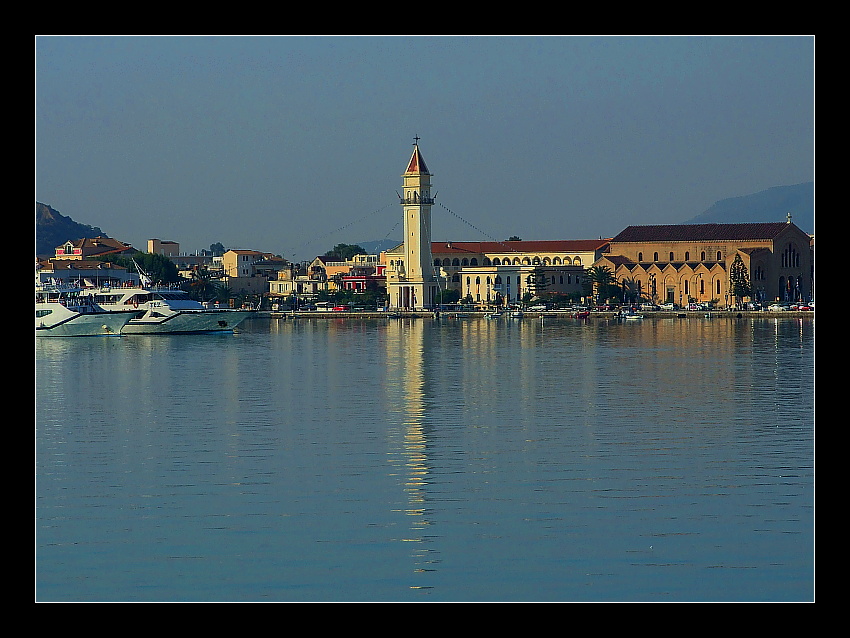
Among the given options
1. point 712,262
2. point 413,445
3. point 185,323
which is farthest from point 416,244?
point 413,445

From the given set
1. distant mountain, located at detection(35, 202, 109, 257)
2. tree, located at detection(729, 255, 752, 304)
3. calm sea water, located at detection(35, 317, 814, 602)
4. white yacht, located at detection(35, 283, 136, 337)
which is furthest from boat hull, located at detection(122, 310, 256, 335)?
distant mountain, located at detection(35, 202, 109, 257)

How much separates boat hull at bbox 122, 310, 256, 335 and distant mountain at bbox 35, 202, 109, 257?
360ft

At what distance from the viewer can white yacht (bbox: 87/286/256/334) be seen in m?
48.8

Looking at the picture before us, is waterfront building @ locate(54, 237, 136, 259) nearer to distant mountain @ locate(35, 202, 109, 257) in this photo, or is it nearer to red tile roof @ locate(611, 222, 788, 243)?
red tile roof @ locate(611, 222, 788, 243)

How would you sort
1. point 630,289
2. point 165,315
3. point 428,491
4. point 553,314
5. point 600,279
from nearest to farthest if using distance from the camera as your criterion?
point 428,491 → point 165,315 → point 553,314 → point 600,279 → point 630,289

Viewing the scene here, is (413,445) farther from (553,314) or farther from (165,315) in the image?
(553,314)

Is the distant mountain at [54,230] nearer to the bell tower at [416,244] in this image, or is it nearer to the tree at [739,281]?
the bell tower at [416,244]

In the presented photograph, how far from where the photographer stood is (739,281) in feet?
245

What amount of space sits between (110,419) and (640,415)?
6.57 meters

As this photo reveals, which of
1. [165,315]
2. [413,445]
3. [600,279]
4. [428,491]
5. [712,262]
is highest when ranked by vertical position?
[712,262]

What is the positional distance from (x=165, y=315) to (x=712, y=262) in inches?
1541
